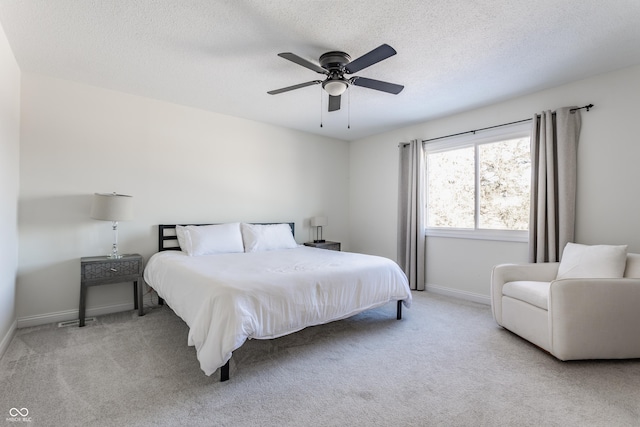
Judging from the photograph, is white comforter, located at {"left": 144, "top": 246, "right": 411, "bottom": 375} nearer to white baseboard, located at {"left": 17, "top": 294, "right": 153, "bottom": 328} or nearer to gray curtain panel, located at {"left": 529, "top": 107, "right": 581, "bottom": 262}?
white baseboard, located at {"left": 17, "top": 294, "right": 153, "bottom": 328}

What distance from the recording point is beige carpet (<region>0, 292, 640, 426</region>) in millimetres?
1734

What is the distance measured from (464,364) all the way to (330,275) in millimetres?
1263

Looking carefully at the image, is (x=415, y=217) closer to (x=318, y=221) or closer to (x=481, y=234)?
(x=481, y=234)

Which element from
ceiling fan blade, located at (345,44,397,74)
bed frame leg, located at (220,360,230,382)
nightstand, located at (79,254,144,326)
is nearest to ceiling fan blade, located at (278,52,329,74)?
ceiling fan blade, located at (345,44,397,74)

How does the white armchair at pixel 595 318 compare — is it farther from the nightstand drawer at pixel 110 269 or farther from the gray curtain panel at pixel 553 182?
the nightstand drawer at pixel 110 269

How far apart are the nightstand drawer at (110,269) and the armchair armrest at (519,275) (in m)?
3.91

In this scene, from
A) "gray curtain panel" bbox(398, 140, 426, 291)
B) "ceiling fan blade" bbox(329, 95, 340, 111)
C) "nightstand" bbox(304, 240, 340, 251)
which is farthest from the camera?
"nightstand" bbox(304, 240, 340, 251)

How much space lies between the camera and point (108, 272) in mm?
3215

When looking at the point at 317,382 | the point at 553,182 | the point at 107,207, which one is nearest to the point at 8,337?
the point at 107,207

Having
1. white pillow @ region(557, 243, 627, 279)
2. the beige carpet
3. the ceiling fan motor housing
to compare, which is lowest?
the beige carpet

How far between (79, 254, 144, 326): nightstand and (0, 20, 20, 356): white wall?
0.53m

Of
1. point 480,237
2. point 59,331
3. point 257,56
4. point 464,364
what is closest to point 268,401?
point 464,364
